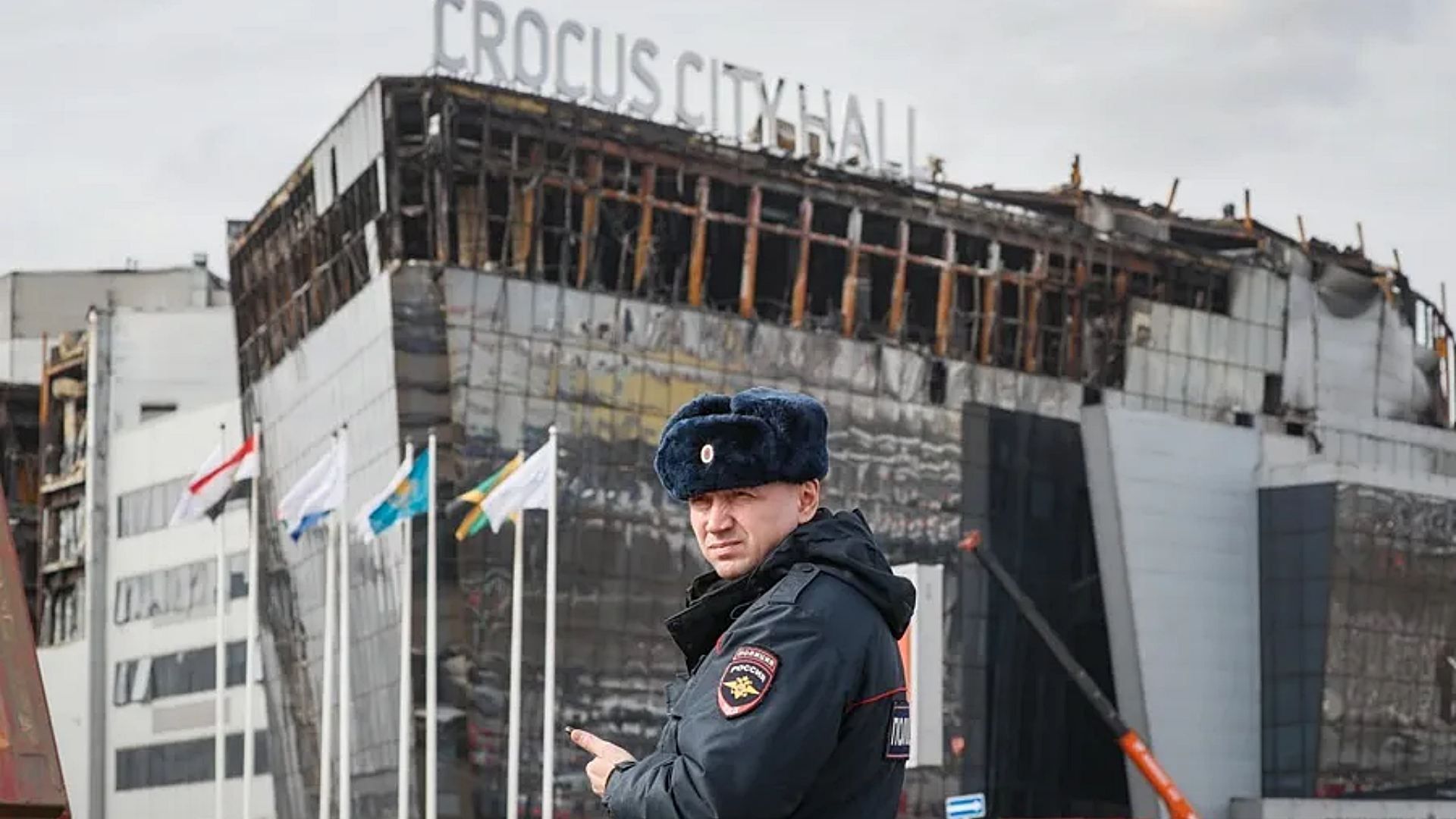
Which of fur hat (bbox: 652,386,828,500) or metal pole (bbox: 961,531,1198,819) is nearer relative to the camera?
Result: fur hat (bbox: 652,386,828,500)

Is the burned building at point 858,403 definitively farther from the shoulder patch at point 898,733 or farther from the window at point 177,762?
the shoulder patch at point 898,733

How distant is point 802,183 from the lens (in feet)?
185

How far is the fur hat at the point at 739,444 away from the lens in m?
5.20

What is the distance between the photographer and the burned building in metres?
51.8

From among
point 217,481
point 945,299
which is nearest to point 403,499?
point 217,481

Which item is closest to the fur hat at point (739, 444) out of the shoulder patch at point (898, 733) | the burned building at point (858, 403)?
the shoulder patch at point (898, 733)

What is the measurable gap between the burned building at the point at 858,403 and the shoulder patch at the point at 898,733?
44089 mm

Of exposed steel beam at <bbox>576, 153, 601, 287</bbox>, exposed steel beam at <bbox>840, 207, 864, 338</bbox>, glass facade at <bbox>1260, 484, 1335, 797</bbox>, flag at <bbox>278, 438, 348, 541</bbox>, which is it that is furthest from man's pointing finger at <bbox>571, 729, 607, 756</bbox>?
glass facade at <bbox>1260, 484, 1335, 797</bbox>

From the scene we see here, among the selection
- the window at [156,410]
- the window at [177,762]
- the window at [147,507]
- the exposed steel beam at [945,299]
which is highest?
the exposed steel beam at [945,299]

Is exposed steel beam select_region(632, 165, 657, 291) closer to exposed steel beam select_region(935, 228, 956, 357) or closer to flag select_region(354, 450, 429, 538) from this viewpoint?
exposed steel beam select_region(935, 228, 956, 357)

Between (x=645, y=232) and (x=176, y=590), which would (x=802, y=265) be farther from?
(x=176, y=590)

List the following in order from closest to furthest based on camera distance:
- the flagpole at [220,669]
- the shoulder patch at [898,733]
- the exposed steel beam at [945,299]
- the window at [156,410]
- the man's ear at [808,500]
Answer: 1. the shoulder patch at [898,733]
2. the man's ear at [808,500]
3. the flagpole at [220,669]
4. the exposed steel beam at [945,299]
5. the window at [156,410]

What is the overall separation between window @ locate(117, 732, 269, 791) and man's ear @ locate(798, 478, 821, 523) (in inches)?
2447

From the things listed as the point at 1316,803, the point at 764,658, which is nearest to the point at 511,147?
the point at 1316,803
